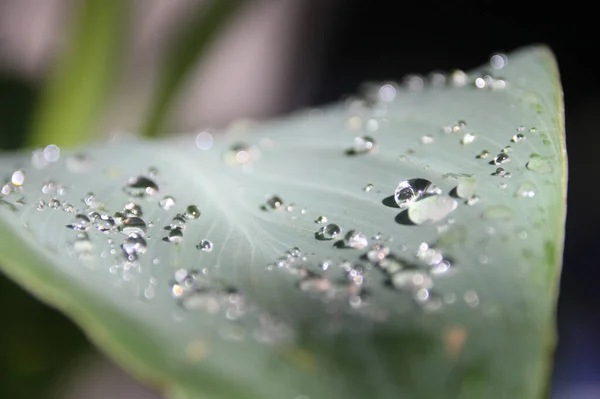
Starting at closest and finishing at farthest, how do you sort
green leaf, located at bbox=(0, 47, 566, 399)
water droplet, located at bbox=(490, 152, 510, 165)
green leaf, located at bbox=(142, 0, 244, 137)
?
green leaf, located at bbox=(0, 47, 566, 399), water droplet, located at bbox=(490, 152, 510, 165), green leaf, located at bbox=(142, 0, 244, 137)

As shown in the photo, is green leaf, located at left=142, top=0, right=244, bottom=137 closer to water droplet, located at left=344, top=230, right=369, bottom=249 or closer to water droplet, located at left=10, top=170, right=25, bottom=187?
water droplet, located at left=10, top=170, right=25, bottom=187

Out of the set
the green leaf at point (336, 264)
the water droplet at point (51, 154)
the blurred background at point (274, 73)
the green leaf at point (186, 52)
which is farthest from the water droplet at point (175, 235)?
the green leaf at point (186, 52)

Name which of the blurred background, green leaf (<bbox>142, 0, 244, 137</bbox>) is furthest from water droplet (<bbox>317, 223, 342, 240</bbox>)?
green leaf (<bbox>142, 0, 244, 137</bbox>)

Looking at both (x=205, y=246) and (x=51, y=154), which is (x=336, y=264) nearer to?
(x=205, y=246)

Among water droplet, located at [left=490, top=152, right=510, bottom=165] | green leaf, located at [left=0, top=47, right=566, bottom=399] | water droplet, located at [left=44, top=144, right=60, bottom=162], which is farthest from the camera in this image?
water droplet, located at [left=44, top=144, right=60, bottom=162]

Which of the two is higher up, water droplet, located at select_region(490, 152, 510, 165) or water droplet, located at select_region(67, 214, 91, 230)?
water droplet, located at select_region(67, 214, 91, 230)

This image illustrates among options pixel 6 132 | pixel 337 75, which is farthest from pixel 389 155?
pixel 337 75
